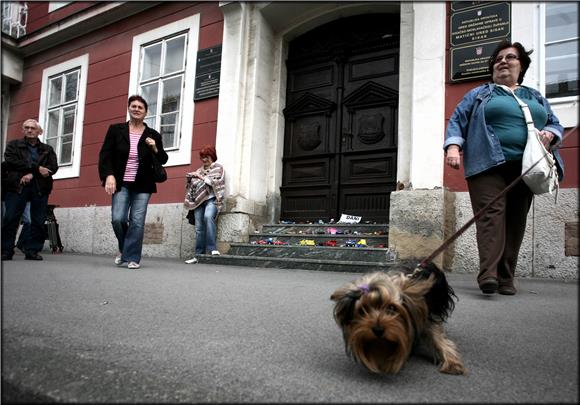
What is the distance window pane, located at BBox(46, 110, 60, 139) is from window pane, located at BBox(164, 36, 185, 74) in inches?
154

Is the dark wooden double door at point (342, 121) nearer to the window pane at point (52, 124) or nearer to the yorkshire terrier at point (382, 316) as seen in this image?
the yorkshire terrier at point (382, 316)

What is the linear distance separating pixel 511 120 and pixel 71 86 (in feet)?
33.5

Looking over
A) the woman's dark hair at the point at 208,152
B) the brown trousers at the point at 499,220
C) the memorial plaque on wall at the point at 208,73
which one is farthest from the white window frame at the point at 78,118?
the brown trousers at the point at 499,220

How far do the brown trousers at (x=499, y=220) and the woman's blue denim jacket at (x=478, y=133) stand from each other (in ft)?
0.36

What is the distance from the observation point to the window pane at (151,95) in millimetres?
8633

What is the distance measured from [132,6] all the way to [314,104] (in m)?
4.62

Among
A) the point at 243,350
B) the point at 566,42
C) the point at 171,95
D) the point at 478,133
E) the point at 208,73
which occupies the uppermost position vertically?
the point at 208,73

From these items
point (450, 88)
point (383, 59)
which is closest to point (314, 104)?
point (383, 59)

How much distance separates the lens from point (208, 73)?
772cm

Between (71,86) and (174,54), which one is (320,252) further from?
(71,86)

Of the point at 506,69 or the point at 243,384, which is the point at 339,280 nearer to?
the point at 506,69

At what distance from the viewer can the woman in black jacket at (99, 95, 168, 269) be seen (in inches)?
192

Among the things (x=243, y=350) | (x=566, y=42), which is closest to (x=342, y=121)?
(x=243, y=350)

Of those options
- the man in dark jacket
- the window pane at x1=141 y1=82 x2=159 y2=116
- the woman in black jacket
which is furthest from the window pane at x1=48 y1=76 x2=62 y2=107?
the woman in black jacket
